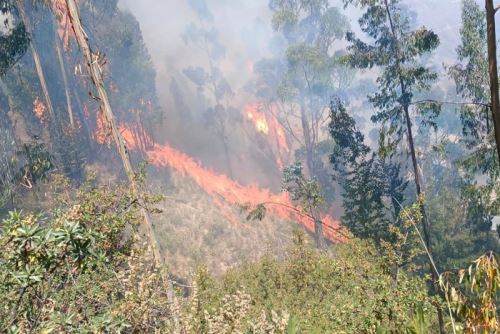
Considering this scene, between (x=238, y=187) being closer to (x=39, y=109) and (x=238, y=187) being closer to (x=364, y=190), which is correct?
(x=39, y=109)

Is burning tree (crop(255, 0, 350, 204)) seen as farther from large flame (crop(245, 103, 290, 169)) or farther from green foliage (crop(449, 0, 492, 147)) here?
green foliage (crop(449, 0, 492, 147))

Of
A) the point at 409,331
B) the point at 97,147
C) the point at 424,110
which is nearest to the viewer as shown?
the point at 409,331

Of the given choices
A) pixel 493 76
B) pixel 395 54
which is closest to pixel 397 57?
pixel 395 54

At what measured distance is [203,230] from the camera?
30562 millimetres

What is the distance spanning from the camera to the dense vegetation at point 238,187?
4746 millimetres

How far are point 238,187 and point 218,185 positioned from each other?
273 cm

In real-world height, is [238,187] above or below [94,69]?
above

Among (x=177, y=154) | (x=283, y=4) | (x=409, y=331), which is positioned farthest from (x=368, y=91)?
(x=409, y=331)

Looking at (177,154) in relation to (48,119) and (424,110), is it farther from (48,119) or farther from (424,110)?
(424,110)

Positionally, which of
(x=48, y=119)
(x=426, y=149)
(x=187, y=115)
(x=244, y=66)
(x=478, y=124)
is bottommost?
(x=478, y=124)

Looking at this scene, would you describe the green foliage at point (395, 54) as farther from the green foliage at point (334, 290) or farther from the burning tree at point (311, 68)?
the burning tree at point (311, 68)

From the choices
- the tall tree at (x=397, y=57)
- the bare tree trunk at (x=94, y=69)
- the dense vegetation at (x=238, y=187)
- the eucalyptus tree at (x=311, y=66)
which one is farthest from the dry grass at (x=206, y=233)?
the bare tree trunk at (x=94, y=69)

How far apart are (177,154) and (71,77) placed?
1177cm

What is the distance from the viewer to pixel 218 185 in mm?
38562
